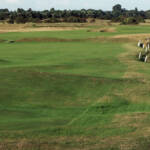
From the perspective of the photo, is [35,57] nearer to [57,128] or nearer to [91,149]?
[57,128]

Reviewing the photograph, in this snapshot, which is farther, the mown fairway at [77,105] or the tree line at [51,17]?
the tree line at [51,17]

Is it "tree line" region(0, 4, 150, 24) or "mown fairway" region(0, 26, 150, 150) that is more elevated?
"tree line" region(0, 4, 150, 24)

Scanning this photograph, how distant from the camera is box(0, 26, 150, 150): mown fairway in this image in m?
10.2

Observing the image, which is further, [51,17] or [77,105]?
[51,17]

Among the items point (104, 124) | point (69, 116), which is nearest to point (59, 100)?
point (69, 116)

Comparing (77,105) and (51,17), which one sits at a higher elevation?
(51,17)

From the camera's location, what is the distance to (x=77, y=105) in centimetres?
1458

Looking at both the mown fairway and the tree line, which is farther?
the tree line

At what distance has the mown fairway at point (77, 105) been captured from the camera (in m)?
10.2

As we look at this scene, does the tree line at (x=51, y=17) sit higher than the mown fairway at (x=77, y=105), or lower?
higher

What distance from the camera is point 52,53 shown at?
2889 cm

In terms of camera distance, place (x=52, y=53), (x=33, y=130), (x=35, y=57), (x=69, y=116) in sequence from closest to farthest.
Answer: (x=33, y=130), (x=69, y=116), (x=35, y=57), (x=52, y=53)

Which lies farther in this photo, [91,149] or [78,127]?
[78,127]

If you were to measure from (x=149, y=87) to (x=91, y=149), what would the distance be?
7515 mm
